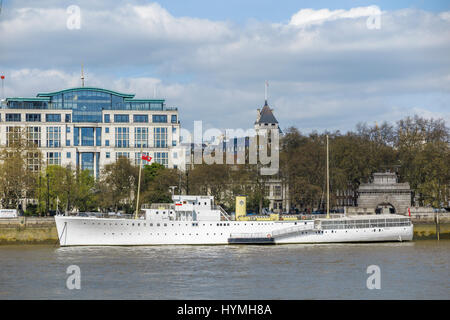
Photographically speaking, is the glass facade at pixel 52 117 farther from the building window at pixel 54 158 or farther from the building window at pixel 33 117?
the building window at pixel 54 158

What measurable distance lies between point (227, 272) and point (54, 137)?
255 feet

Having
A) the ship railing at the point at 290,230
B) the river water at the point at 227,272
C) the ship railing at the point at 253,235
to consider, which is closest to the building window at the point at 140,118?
the ship railing at the point at 253,235

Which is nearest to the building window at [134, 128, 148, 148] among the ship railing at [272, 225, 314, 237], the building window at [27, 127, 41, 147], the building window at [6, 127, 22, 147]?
the building window at [27, 127, 41, 147]

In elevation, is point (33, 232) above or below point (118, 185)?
below

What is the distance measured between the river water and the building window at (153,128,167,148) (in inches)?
2157

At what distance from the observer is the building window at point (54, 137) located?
124875 millimetres

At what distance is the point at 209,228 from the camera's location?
77438 millimetres

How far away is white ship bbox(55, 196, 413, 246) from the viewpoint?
76.4 meters

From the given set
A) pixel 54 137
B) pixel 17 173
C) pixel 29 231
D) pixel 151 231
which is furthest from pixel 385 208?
pixel 54 137

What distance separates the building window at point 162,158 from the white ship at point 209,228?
1775 inches

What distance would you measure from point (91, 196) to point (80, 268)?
4887 cm

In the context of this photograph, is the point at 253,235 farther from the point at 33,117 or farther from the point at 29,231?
the point at 33,117
